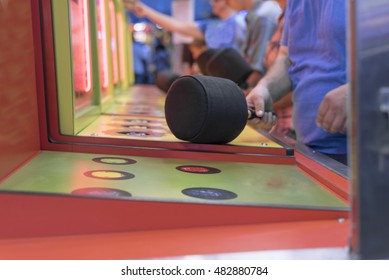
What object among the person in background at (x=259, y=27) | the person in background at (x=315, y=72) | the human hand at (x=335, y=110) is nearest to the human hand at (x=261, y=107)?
the person in background at (x=315, y=72)

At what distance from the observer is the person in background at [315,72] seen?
1.25 metres

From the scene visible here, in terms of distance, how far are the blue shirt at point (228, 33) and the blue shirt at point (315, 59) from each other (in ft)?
5.80

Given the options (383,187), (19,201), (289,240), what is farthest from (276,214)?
(19,201)

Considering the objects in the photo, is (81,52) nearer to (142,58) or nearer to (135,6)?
(135,6)

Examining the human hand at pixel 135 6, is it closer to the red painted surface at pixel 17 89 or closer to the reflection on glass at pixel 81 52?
the reflection on glass at pixel 81 52

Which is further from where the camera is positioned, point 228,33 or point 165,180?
point 228,33

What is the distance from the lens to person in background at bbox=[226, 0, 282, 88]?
8.78ft

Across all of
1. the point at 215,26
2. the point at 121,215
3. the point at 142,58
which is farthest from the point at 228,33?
the point at 142,58

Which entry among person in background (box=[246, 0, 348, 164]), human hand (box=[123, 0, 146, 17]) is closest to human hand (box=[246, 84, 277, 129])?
person in background (box=[246, 0, 348, 164])

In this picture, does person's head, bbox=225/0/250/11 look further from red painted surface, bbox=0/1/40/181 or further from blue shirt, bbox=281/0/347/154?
red painted surface, bbox=0/1/40/181

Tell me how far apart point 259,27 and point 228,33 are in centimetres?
64

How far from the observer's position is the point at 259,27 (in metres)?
2.73

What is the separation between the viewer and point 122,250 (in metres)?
0.51

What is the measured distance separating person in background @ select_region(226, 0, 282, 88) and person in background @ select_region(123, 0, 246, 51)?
0.36 meters
